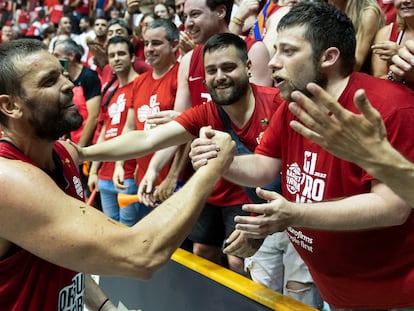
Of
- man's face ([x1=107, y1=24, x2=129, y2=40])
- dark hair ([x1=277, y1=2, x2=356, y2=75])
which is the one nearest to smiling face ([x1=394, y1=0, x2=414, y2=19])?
dark hair ([x1=277, y1=2, x2=356, y2=75])

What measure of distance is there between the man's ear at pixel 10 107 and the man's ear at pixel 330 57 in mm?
1040

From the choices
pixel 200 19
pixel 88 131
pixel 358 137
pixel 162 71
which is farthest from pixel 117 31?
pixel 358 137

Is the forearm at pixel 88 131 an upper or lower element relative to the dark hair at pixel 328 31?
lower

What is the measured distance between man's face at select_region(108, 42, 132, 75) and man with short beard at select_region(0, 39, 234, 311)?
8.40ft

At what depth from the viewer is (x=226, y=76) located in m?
2.80

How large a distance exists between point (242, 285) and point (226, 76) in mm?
1002

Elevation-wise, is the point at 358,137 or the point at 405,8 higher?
the point at 405,8

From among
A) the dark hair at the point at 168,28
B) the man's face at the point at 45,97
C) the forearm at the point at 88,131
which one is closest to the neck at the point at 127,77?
the dark hair at the point at 168,28

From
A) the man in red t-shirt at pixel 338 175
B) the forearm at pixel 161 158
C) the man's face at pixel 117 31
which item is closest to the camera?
the man in red t-shirt at pixel 338 175

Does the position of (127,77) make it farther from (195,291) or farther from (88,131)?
(195,291)

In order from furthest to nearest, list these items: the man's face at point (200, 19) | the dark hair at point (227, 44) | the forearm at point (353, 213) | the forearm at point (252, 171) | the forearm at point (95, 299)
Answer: the man's face at point (200, 19)
the dark hair at point (227, 44)
the forearm at point (95, 299)
the forearm at point (252, 171)
the forearm at point (353, 213)

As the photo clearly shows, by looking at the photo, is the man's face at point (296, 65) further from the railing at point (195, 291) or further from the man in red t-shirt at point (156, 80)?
the man in red t-shirt at point (156, 80)

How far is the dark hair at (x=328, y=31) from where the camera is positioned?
77.1 inches

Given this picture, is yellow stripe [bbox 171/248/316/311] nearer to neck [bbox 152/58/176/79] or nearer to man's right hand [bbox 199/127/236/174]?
man's right hand [bbox 199/127/236/174]
